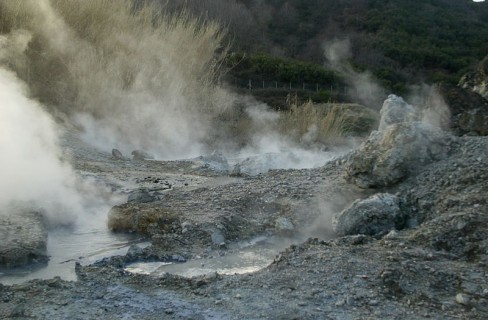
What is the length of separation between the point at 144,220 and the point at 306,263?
2.23 metres

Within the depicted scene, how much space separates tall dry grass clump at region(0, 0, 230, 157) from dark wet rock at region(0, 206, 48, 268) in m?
7.01

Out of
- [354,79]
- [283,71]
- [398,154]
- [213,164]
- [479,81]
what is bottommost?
[398,154]

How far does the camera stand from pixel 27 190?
6621 mm

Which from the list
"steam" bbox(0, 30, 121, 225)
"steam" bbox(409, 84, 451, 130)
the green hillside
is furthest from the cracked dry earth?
the green hillside

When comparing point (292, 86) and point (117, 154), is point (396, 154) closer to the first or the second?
point (117, 154)

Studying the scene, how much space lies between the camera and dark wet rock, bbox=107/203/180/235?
611cm

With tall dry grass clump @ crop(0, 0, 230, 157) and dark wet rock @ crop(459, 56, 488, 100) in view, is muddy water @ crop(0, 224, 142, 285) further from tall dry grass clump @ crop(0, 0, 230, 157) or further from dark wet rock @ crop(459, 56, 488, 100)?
tall dry grass clump @ crop(0, 0, 230, 157)

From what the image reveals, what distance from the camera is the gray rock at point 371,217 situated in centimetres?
561

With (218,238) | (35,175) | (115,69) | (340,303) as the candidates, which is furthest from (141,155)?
(340,303)

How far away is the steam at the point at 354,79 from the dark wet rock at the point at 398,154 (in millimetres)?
17809

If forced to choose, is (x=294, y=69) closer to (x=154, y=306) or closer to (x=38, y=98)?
(x=38, y=98)

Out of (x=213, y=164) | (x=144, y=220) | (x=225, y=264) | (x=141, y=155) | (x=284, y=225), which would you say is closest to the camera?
(x=225, y=264)

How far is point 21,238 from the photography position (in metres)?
5.38

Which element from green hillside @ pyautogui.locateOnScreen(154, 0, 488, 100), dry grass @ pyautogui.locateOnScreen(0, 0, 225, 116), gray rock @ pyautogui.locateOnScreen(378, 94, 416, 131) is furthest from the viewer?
green hillside @ pyautogui.locateOnScreen(154, 0, 488, 100)
